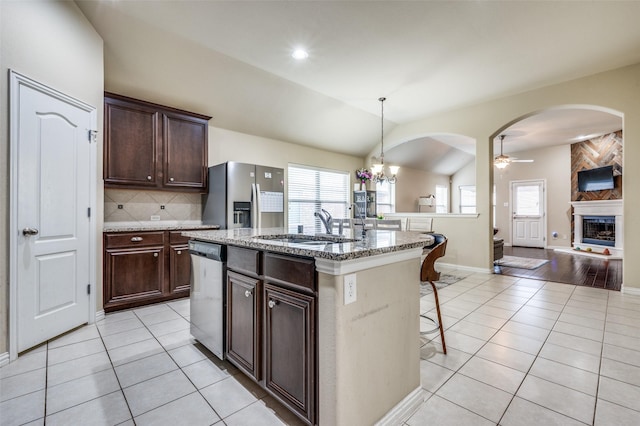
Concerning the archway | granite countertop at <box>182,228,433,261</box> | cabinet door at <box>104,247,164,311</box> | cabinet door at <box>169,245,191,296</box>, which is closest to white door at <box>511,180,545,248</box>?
the archway

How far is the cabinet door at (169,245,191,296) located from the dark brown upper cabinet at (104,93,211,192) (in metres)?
0.85

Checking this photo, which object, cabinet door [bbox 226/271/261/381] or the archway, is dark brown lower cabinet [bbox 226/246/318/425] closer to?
cabinet door [bbox 226/271/261/381]

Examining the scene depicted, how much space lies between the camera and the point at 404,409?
1508 millimetres

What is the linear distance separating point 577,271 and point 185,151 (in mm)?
6898

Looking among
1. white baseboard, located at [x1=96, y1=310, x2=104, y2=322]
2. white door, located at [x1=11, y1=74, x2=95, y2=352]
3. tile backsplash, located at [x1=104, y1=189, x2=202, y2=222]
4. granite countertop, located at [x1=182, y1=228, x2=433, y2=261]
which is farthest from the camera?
tile backsplash, located at [x1=104, y1=189, x2=202, y2=222]

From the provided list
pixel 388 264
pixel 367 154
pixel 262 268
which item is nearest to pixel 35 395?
pixel 262 268

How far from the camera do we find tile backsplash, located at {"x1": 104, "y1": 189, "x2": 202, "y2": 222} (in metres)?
3.55

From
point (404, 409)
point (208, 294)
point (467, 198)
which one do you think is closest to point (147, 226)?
point (208, 294)

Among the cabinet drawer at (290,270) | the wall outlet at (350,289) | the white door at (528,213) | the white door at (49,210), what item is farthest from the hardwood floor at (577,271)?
the white door at (49,210)

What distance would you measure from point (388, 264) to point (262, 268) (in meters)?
0.71

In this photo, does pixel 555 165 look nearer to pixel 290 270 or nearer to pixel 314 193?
pixel 314 193

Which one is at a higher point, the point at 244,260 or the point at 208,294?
the point at 244,260

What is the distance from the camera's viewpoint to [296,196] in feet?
19.1

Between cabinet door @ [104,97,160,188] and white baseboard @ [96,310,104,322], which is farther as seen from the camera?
cabinet door @ [104,97,160,188]
